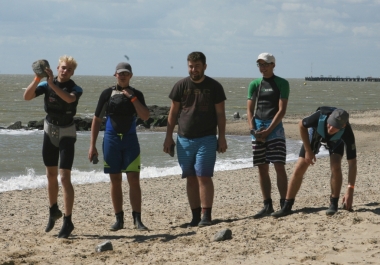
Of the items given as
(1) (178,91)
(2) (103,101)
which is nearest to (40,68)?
(2) (103,101)

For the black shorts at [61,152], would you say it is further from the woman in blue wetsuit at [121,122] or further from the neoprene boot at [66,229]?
the neoprene boot at [66,229]

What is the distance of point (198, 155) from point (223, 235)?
1040 mm

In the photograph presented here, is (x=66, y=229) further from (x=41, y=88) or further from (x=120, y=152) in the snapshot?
(x=41, y=88)

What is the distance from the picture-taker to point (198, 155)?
24.5ft

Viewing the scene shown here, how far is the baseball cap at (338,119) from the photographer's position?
23.0 feet

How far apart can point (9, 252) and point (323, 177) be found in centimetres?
712

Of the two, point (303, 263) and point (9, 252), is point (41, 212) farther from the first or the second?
point (303, 263)

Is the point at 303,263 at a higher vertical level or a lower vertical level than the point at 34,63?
lower

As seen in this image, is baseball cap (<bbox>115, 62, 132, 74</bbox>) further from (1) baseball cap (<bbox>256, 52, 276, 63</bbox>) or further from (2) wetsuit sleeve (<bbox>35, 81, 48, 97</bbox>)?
(1) baseball cap (<bbox>256, 52, 276, 63</bbox>)

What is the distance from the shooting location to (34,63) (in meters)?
7.16

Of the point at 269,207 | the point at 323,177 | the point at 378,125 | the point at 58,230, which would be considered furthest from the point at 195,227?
the point at 378,125

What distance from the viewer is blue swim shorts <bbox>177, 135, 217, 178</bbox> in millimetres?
7430

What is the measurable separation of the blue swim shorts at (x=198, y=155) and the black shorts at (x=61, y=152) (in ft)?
3.96

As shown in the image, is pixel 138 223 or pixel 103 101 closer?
pixel 103 101
